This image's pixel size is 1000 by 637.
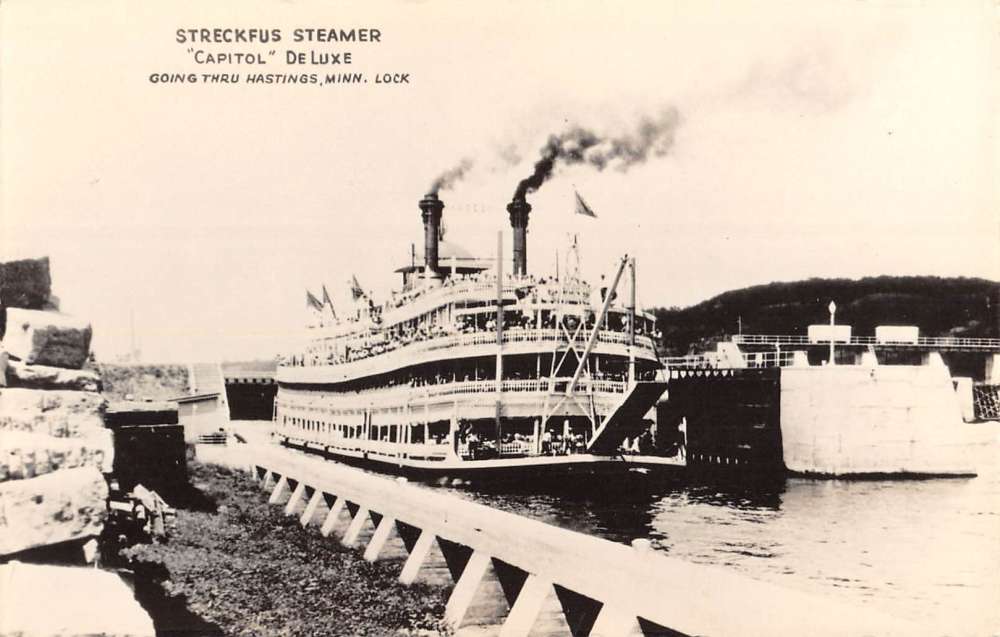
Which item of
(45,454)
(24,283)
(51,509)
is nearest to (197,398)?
(24,283)

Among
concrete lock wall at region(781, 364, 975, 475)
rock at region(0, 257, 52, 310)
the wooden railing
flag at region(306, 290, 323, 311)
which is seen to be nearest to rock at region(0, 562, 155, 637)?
rock at region(0, 257, 52, 310)

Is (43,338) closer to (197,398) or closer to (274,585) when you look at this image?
(274,585)

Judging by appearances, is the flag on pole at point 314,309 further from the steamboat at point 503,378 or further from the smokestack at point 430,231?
the smokestack at point 430,231

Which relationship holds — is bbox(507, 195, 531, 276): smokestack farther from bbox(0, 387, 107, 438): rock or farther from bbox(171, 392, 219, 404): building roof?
bbox(0, 387, 107, 438): rock

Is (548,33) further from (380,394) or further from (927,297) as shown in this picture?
(927,297)

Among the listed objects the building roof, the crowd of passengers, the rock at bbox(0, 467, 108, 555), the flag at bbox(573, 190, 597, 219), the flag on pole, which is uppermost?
the flag at bbox(573, 190, 597, 219)

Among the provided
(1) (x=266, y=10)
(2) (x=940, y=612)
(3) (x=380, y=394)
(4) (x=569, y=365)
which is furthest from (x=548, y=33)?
(3) (x=380, y=394)
